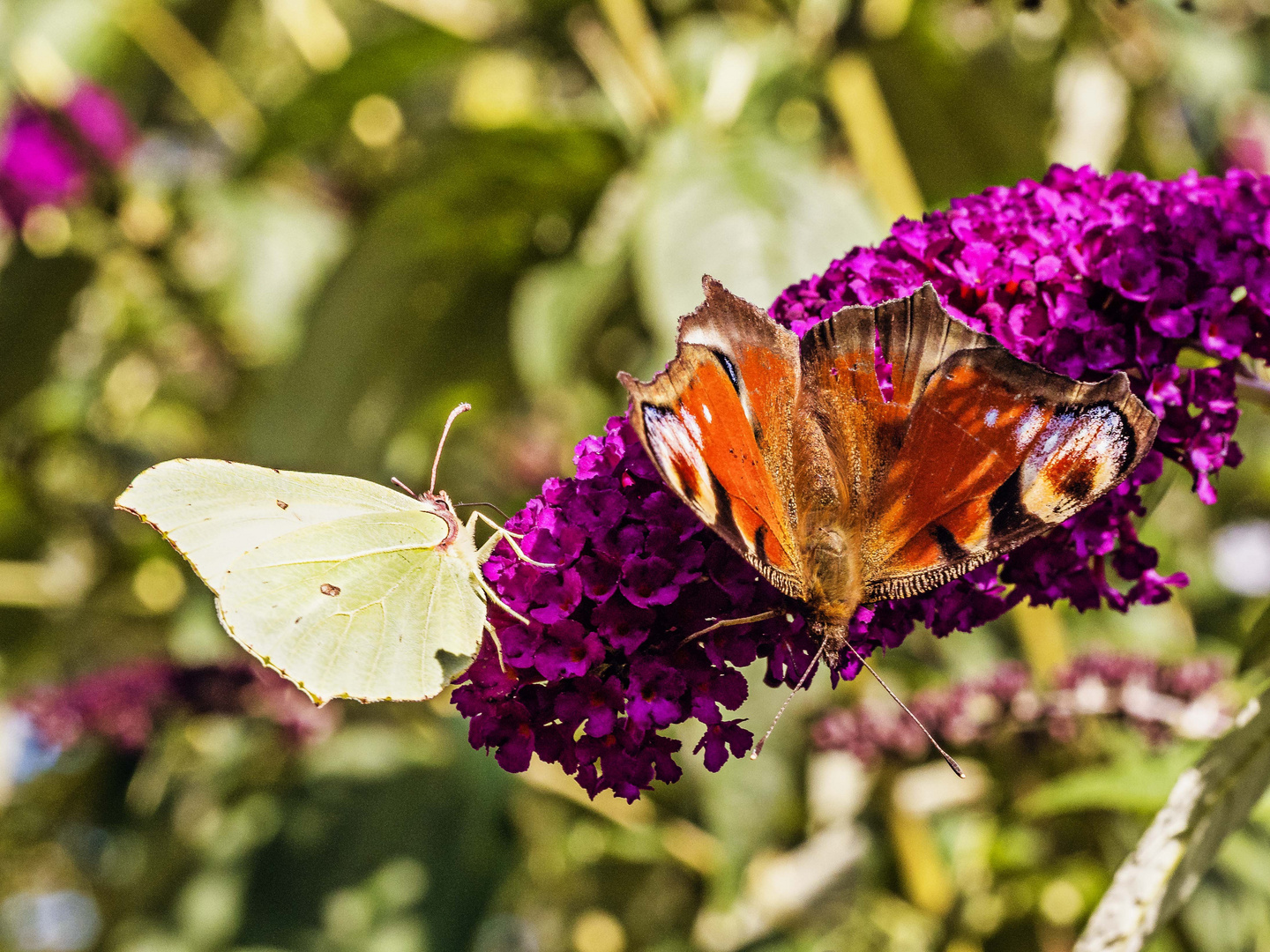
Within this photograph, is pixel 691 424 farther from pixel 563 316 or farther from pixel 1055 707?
pixel 1055 707

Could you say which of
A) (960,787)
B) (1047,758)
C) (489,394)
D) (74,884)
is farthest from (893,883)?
(74,884)

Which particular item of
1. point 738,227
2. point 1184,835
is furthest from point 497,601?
point 738,227

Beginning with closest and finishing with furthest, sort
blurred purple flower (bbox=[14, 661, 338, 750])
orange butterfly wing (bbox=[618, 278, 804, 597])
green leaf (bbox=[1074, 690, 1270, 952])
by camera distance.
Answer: orange butterfly wing (bbox=[618, 278, 804, 597]) → green leaf (bbox=[1074, 690, 1270, 952]) → blurred purple flower (bbox=[14, 661, 338, 750])

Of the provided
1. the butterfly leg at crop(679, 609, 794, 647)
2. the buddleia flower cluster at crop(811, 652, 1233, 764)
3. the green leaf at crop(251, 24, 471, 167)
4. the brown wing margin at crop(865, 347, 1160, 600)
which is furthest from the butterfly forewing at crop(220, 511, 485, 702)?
the green leaf at crop(251, 24, 471, 167)

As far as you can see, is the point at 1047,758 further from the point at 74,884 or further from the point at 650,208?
the point at 74,884

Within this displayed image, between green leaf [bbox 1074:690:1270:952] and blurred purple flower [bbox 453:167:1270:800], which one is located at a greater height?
blurred purple flower [bbox 453:167:1270:800]

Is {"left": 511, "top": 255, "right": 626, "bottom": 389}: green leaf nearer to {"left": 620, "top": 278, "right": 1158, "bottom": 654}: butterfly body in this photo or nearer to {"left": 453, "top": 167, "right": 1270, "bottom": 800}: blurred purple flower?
{"left": 453, "top": 167, "right": 1270, "bottom": 800}: blurred purple flower

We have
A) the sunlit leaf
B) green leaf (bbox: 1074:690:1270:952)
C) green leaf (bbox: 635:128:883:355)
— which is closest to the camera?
green leaf (bbox: 1074:690:1270:952)
